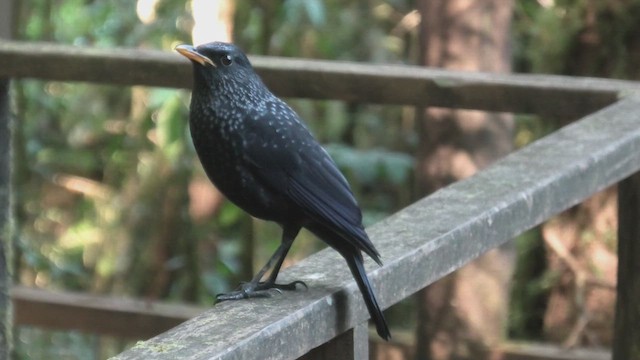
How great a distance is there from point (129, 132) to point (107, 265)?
76cm

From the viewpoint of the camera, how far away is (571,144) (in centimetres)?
251

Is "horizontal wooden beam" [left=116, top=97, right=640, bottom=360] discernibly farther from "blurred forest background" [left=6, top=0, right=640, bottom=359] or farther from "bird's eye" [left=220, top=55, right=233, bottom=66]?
"blurred forest background" [left=6, top=0, right=640, bottom=359]

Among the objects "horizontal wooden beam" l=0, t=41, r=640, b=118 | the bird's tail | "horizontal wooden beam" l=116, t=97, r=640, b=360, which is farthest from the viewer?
"horizontal wooden beam" l=0, t=41, r=640, b=118

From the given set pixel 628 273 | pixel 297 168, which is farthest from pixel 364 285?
pixel 628 273

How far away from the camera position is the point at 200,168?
17.7 ft

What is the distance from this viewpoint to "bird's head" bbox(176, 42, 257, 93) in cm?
218

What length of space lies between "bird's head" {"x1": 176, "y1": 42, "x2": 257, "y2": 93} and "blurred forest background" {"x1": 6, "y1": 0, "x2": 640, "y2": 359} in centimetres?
211

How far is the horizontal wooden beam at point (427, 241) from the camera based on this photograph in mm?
1632

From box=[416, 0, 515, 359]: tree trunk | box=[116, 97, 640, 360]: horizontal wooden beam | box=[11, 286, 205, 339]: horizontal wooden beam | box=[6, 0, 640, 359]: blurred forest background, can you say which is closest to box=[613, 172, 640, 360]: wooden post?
box=[116, 97, 640, 360]: horizontal wooden beam

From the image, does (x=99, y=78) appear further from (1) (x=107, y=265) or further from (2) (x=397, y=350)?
(1) (x=107, y=265)

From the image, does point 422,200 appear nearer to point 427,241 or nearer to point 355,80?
point 427,241

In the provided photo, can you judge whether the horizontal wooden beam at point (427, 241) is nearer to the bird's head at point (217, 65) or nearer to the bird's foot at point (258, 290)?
the bird's foot at point (258, 290)

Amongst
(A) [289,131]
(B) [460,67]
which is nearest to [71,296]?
(B) [460,67]

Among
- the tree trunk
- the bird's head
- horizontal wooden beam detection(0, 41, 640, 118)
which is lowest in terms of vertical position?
the tree trunk
